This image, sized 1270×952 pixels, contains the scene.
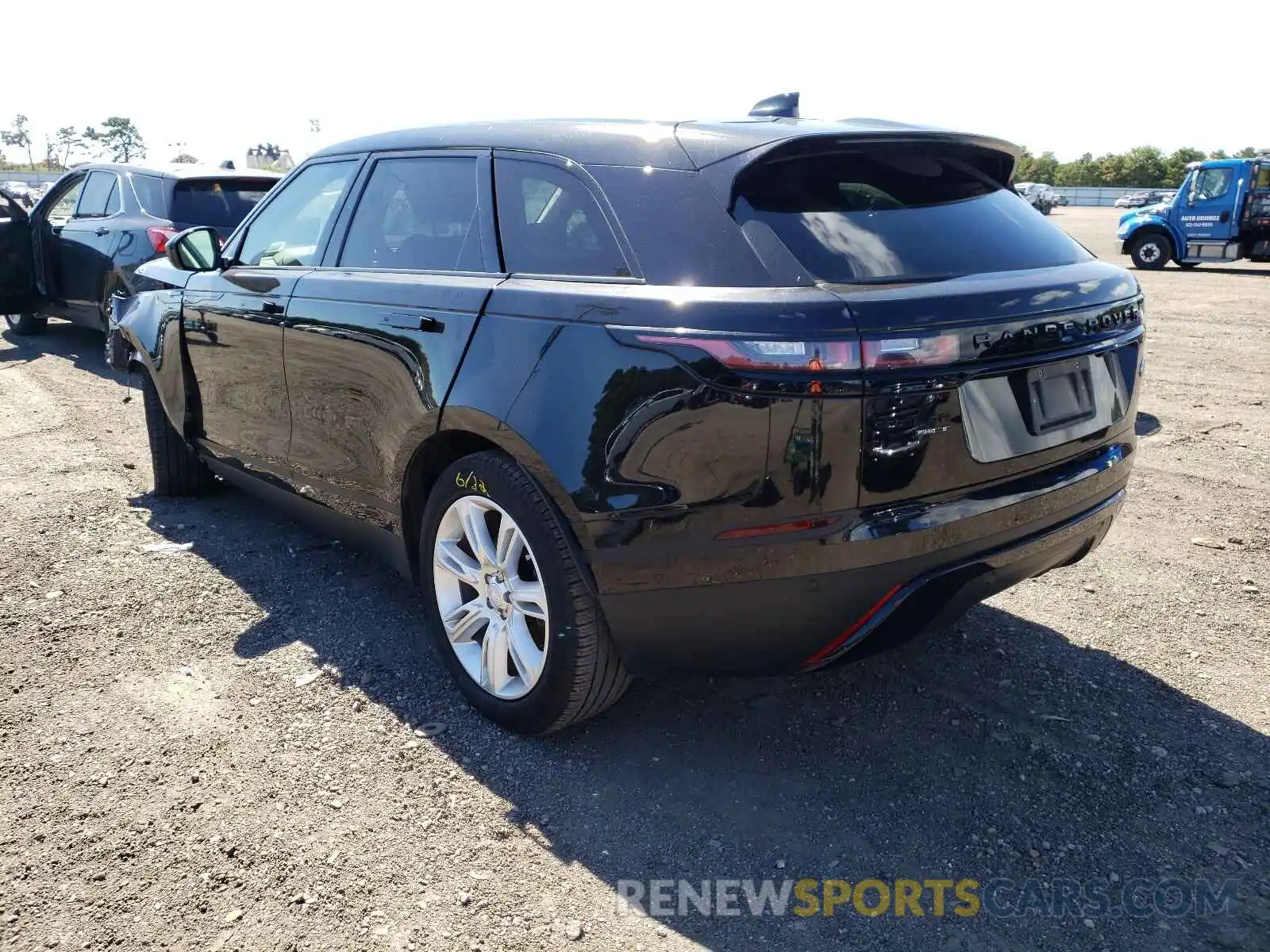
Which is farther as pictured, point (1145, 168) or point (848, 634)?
point (1145, 168)

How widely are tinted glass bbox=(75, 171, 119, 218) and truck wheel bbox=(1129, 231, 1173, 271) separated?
19044 mm

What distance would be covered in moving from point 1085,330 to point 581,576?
4.92ft

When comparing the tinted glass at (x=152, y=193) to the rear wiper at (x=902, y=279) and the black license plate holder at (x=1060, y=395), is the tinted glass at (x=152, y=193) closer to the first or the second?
the rear wiper at (x=902, y=279)

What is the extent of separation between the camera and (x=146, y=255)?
824cm

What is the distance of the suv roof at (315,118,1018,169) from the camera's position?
260 centimetres

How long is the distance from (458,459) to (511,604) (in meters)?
0.47

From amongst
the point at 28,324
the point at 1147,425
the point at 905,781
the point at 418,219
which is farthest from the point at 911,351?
the point at 28,324

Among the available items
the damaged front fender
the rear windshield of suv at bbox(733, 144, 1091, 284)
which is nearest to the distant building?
the damaged front fender

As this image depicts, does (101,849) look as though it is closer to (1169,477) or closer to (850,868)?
(850,868)

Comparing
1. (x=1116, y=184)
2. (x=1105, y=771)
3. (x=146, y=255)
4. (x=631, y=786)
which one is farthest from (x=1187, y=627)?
(x=1116, y=184)

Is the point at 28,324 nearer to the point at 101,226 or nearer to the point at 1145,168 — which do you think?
the point at 101,226

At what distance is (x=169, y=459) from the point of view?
5.15 meters

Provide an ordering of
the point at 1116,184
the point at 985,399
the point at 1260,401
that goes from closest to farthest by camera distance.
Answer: the point at 985,399 → the point at 1260,401 → the point at 1116,184

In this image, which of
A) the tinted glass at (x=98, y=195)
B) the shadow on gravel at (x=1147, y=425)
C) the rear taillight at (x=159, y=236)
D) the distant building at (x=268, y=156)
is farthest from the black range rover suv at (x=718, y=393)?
the distant building at (x=268, y=156)
